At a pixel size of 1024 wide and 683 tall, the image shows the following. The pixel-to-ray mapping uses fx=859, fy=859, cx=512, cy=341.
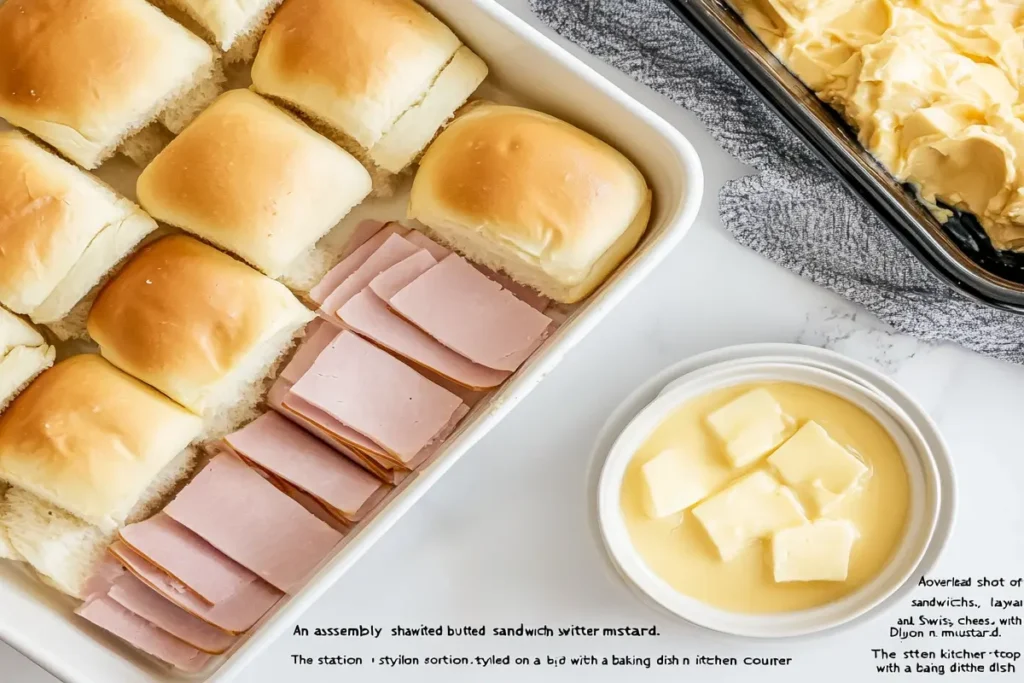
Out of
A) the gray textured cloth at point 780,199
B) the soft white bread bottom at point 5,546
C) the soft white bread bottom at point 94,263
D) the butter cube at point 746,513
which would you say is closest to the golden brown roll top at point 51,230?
the soft white bread bottom at point 94,263

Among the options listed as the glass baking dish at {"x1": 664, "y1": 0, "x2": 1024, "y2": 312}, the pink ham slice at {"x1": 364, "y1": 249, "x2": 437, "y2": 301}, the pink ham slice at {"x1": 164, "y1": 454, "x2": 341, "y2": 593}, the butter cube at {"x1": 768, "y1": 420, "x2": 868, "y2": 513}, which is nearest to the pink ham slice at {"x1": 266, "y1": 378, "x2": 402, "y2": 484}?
the pink ham slice at {"x1": 164, "y1": 454, "x2": 341, "y2": 593}

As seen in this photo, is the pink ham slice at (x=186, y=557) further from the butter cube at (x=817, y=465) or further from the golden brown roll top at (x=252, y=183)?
the butter cube at (x=817, y=465)

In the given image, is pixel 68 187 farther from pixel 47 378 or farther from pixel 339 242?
pixel 339 242

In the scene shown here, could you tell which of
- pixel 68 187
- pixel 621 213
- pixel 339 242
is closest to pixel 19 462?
pixel 68 187

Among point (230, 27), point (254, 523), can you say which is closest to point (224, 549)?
point (254, 523)

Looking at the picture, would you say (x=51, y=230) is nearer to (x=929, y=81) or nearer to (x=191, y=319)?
(x=191, y=319)
